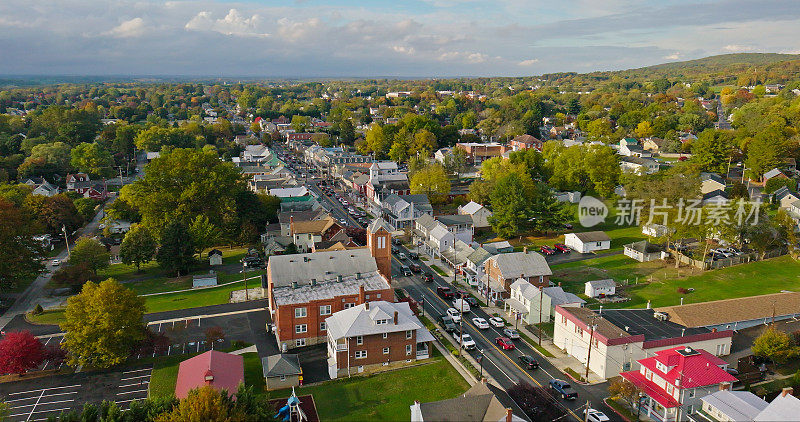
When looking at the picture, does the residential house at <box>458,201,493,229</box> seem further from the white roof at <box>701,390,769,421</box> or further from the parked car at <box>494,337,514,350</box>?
the white roof at <box>701,390,769,421</box>

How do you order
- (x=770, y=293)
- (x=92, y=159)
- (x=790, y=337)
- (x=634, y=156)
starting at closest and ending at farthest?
(x=790, y=337), (x=770, y=293), (x=92, y=159), (x=634, y=156)

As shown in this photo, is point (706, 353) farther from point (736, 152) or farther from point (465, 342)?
point (736, 152)

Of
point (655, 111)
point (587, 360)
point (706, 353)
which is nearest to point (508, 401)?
point (587, 360)

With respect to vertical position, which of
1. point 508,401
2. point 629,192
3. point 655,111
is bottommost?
point 508,401

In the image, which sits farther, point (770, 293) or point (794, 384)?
point (770, 293)


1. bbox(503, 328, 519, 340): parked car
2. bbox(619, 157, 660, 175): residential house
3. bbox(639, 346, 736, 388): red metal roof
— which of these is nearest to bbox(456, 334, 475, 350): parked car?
bbox(503, 328, 519, 340): parked car
